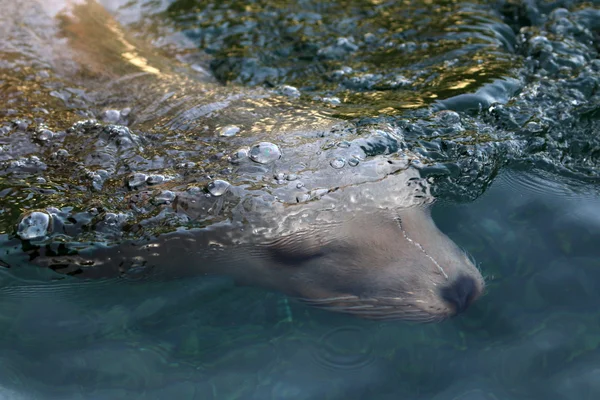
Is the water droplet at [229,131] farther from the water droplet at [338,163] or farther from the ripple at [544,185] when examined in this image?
the ripple at [544,185]

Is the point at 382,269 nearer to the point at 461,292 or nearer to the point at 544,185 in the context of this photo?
the point at 461,292

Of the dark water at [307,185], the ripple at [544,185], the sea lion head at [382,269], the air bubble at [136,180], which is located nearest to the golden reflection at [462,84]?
the dark water at [307,185]

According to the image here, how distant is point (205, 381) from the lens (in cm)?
327

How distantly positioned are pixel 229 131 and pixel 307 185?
0.83 m

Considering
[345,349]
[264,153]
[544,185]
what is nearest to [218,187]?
[264,153]

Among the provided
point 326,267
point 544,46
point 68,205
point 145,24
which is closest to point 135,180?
point 68,205

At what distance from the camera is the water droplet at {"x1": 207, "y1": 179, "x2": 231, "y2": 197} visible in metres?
3.78

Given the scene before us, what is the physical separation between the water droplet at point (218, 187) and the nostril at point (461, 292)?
139 cm

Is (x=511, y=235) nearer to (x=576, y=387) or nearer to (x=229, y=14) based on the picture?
(x=576, y=387)

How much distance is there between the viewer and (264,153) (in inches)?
158

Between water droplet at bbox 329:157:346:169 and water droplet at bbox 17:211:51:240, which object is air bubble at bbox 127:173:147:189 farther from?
water droplet at bbox 329:157:346:169

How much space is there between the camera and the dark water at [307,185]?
3287 millimetres

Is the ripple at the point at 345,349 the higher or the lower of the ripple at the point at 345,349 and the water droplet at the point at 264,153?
the lower

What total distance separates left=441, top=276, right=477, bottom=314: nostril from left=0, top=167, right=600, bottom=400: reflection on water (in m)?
0.11
